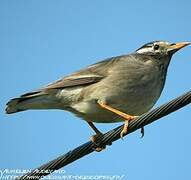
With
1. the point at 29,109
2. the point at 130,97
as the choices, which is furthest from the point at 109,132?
the point at 29,109

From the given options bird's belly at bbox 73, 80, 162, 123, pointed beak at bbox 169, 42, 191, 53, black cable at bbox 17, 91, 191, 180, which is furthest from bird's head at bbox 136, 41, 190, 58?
black cable at bbox 17, 91, 191, 180

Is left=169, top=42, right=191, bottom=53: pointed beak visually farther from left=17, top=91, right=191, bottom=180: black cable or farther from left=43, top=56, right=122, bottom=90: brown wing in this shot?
left=17, top=91, right=191, bottom=180: black cable

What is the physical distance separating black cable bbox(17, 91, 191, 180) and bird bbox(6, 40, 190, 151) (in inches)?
72.5

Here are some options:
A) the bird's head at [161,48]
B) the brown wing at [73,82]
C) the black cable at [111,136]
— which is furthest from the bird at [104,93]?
A: the black cable at [111,136]

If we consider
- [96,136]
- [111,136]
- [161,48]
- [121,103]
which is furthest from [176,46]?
[111,136]

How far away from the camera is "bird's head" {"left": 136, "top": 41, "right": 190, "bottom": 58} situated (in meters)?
12.3

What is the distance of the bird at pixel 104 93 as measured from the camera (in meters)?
11.0

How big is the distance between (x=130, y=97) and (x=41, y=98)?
1.88m

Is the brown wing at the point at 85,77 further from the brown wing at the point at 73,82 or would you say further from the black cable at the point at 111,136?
the black cable at the point at 111,136

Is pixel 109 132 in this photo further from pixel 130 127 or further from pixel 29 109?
pixel 29 109

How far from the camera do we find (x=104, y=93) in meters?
11.1

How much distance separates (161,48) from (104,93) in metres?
2.19

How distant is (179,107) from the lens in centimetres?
765

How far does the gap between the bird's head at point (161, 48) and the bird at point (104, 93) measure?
47 centimetres
